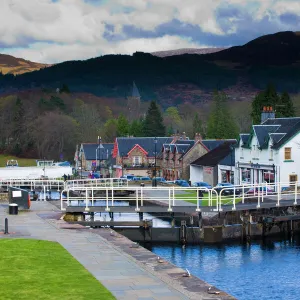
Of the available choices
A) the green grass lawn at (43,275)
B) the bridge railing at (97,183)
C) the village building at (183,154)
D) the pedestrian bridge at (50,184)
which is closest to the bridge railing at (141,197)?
the bridge railing at (97,183)

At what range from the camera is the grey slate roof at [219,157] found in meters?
104

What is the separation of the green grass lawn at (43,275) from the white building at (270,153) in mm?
50130

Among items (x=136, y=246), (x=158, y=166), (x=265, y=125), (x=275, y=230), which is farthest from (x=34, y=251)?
(x=158, y=166)

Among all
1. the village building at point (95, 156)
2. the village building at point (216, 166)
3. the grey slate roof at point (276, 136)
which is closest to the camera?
the grey slate roof at point (276, 136)

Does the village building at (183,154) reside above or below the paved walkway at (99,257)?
above

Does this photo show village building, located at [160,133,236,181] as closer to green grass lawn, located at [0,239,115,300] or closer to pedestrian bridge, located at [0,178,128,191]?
pedestrian bridge, located at [0,178,128,191]

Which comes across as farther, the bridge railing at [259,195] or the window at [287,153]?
the window at [287,153]

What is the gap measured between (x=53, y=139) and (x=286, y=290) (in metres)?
162

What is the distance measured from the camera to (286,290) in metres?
40.8

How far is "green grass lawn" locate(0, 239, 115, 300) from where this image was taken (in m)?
30.4

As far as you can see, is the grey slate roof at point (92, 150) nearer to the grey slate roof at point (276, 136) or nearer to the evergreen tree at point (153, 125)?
the evergreen tree at point (153, 125)

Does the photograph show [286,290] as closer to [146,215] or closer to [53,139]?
[146,215]

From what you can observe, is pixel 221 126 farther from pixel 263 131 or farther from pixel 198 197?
pixel 198 197

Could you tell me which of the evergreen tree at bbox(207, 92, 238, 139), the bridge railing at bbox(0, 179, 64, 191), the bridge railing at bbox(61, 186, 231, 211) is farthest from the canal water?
the evergreen tree at bbox(207, 92, 238, 139)
